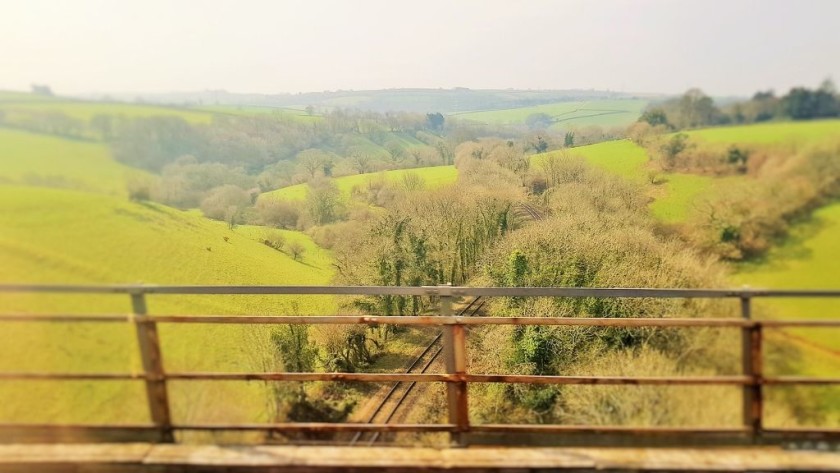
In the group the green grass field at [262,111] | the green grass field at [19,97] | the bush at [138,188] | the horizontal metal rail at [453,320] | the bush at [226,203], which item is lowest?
the horizontal metal rail at [453,320]

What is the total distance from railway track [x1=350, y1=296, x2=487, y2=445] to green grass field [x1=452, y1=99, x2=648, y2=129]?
263cm

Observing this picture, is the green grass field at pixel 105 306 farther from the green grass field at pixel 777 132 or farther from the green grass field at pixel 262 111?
the green grass field at pixel 777 132

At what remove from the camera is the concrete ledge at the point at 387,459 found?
2.87m

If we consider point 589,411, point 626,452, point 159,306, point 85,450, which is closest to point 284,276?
point 159,306

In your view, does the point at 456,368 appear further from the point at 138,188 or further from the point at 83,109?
the point at 83,109

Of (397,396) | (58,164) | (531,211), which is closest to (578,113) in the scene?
(531,211)

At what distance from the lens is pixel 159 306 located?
4469 mm

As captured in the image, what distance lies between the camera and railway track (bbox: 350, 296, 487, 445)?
3240 mm

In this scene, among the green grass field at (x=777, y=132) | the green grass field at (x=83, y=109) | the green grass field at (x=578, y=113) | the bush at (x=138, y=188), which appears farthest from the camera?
the green grass field at (x=578, y=113)

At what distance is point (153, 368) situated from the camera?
3268mm

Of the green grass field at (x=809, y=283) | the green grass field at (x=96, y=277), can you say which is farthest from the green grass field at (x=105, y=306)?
the green grass field at (x=809, y=283)

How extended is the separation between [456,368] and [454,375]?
0.15 feet

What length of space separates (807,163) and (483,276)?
27.5 feet

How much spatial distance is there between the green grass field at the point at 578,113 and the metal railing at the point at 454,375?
316 cm
